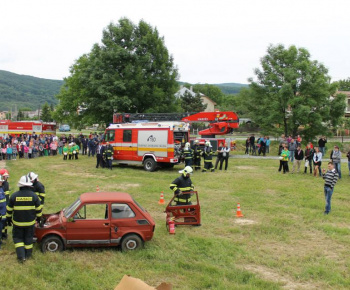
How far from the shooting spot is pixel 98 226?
7.02 meters

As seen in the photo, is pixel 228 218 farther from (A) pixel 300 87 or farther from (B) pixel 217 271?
(A) pixel 300 87

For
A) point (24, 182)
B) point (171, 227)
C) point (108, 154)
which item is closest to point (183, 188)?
point (171, 227)

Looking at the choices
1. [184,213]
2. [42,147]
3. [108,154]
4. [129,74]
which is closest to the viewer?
[184,213]

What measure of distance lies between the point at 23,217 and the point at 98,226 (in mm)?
1454

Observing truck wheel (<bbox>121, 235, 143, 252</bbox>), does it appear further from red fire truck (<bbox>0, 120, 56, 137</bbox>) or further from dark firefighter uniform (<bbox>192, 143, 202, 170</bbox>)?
red fire truck (<bbox>0, 120, 56, 137</bbox>)

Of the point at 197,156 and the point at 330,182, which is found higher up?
the point at 197,156

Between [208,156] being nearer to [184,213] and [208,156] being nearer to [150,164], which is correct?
[150,164]

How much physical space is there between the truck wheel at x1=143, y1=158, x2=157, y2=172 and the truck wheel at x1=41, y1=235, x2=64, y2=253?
448 inches

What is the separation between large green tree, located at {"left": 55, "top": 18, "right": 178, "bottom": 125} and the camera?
2853 cm

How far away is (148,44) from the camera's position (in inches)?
1193

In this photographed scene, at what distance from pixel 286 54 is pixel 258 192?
63.3 feet

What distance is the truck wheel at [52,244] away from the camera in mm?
6875

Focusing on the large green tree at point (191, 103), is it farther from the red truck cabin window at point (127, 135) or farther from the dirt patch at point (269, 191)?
the dirt patch at point (269, 191)

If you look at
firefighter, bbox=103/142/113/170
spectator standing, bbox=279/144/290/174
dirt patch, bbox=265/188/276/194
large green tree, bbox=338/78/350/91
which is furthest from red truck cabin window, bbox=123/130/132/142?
large green tree, bbox=338/78/350/91
